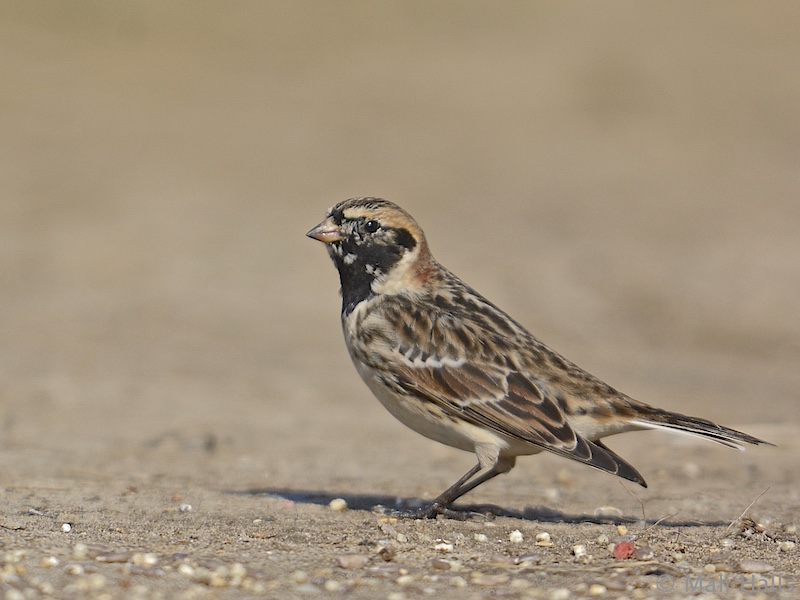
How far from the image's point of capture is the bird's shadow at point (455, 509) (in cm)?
712

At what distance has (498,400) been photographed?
685 cm

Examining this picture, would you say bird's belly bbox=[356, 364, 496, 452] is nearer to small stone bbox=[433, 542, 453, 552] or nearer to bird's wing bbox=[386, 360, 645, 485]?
bird's wing bbox=[386, 360, 645, 485]

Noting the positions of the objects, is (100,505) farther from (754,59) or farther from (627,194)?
(754,59)

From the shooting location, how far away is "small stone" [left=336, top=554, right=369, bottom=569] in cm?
572

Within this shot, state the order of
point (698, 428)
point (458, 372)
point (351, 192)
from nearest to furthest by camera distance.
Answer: point (698, 428)
point (458, 372)
point (351, 192)

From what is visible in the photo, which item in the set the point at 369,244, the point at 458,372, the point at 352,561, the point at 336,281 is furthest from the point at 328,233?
the point at 336,281

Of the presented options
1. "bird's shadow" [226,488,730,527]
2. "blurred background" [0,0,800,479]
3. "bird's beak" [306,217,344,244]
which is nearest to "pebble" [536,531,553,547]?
"bird's shadow" [226,488,730,527]

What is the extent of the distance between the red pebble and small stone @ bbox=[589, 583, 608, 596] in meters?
0.51

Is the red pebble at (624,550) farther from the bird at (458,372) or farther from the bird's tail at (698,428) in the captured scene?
the bird's tail at (698,428)

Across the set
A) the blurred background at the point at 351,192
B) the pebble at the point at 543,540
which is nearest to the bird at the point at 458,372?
the pebble at the point at 543,540

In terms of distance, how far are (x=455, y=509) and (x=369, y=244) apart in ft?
5.45

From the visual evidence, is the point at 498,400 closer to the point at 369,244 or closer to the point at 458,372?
the point at 458,372

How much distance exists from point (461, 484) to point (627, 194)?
1334 cm

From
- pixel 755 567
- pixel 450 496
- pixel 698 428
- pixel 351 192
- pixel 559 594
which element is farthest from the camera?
pixel 351 192
